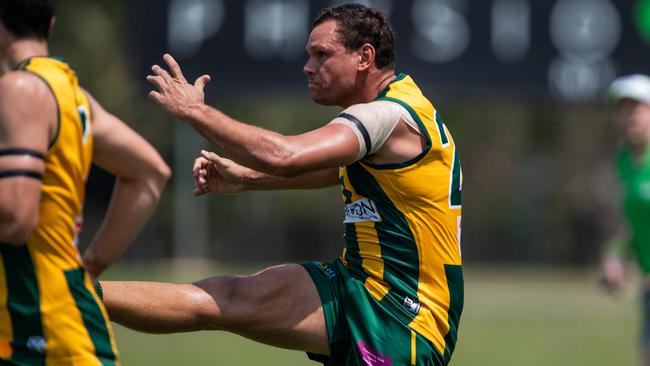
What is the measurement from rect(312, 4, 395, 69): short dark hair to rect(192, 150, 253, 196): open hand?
0.80m

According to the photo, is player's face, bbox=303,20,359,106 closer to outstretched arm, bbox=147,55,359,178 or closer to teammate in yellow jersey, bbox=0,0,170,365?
outstretched arm, bbox=147,55,359,178

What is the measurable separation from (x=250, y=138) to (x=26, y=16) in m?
1.29

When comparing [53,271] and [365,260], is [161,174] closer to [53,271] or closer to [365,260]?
[53,271]

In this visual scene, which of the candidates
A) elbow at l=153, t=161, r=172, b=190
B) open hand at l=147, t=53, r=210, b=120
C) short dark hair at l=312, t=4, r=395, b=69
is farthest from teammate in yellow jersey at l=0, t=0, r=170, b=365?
short dark hair at l=312, t=4, r=395, b=69

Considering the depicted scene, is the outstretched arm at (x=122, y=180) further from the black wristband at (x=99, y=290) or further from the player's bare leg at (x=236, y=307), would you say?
the player's bare leg at (x=236, y=307)

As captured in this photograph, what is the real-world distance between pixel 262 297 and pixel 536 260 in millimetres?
23269

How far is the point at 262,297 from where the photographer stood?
18.7 feet

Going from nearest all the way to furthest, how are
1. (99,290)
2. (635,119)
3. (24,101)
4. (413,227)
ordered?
1. (24,101)
2. (99,290)
3. (413,227)
4. (635,119)

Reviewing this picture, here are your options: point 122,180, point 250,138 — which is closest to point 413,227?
point 250,138

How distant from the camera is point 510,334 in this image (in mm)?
15477

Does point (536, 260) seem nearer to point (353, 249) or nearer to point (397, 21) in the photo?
point (397, 21)

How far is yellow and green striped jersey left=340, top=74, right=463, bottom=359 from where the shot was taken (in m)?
5.72

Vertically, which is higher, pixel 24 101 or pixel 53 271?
pixel 24 101

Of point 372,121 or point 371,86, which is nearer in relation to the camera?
point 372,121
